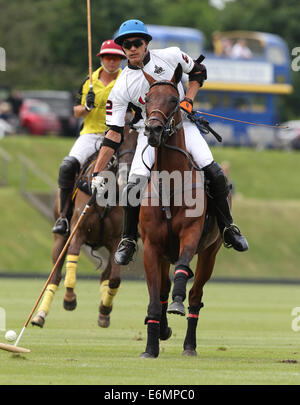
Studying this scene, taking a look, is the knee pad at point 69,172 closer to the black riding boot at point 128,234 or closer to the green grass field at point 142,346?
the green grass field at point 142,346

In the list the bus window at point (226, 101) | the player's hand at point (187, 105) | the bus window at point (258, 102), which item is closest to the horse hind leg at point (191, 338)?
the player's hand at point (187, 105)

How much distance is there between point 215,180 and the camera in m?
10.1

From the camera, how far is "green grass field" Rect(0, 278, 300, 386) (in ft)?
25.6

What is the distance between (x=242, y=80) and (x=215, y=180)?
35.7m

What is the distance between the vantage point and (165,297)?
11.0 metres

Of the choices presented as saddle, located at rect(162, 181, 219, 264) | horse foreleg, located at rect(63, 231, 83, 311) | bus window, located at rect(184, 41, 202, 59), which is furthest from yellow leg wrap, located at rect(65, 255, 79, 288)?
bus window, located at rect(184, 41, 202, 59)

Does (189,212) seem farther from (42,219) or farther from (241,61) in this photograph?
(241,61)

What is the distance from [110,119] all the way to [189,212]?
1328 mm

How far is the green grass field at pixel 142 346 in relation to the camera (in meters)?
7.80

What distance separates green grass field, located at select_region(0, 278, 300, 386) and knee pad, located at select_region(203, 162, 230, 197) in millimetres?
1461

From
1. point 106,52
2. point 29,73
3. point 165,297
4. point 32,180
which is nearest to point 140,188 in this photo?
point 165,297

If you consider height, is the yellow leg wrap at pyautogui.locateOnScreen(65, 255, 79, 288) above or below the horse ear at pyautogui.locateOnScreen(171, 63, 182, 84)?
below

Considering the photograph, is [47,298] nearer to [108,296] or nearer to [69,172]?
[108,296]

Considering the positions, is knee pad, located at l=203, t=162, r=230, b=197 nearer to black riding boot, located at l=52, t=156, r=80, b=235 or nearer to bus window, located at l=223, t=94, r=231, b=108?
black riding boot, located at l=52, t=156, r=80, b=235
